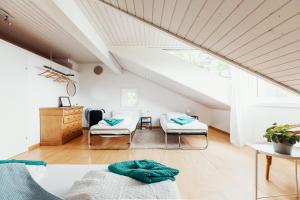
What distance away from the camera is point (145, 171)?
4.20ft

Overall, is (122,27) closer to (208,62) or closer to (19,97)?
(19,97)

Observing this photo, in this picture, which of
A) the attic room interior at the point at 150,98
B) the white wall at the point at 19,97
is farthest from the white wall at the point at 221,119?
the white wall at the point at 19,97

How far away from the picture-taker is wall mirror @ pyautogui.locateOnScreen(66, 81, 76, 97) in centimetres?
575

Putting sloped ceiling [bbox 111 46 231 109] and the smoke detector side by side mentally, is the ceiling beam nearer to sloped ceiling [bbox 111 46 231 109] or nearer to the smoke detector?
the smoke detector

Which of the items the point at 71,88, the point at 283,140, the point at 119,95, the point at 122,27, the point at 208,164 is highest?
the point at 122,27

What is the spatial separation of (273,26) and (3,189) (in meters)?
1.93

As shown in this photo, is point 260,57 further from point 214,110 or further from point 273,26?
point 214,110

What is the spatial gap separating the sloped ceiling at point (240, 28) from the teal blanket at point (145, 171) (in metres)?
1.26

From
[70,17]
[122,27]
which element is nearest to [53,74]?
[122,27]

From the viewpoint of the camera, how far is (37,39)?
4.09 metres

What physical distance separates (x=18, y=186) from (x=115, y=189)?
493 mm

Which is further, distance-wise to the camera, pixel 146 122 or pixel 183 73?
pixel 146 122

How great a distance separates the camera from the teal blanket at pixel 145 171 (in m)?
1.25

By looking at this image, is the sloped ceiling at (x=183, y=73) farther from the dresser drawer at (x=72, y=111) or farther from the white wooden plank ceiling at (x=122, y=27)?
the dresser drawer at (x=72, y=111)
